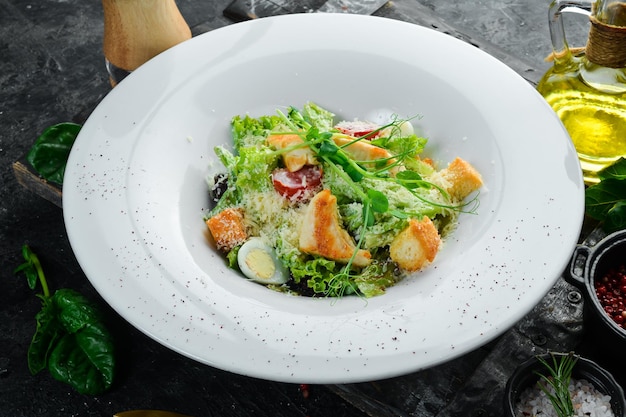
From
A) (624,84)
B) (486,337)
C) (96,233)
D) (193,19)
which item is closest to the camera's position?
(486,337)

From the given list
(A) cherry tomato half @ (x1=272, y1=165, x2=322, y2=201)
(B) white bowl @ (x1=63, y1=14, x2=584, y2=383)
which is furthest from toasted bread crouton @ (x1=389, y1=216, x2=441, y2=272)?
(A) cherry tomato half @ (x1=272, y1=165, x2=322, y2=201)

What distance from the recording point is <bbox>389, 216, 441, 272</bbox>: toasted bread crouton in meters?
2.00

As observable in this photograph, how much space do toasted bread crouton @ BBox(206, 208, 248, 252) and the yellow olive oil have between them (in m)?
1.18

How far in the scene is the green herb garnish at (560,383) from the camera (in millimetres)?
1831

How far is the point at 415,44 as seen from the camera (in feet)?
8.41

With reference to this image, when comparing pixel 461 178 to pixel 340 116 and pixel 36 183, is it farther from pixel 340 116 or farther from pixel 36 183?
pixel 36 183

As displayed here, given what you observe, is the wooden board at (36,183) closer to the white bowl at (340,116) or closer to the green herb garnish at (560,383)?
the white bowl at (340,116)

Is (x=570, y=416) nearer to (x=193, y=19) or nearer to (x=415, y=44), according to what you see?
(x=415, y=44)

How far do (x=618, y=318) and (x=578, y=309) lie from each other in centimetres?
21

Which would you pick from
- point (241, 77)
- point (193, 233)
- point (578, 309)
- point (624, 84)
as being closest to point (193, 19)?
point (241, 77)

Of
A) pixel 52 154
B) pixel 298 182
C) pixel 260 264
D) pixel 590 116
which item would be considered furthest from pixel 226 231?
pixel 590 116

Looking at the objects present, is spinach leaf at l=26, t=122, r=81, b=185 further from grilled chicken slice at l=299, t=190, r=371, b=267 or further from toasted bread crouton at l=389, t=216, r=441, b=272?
toasted bread crouton at l=389, t=216, r=441, b=272

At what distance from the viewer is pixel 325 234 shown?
2074 millimetres

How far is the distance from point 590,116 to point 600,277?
66cm
